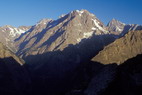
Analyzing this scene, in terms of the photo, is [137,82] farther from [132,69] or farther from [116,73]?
[116,73]

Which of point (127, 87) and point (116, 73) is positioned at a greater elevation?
point (116, 73)

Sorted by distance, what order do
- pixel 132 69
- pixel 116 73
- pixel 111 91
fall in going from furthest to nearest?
pixel 116 73 → pixel 111 91 → pixel 132 69

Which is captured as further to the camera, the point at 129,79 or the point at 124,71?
the point at 124,71

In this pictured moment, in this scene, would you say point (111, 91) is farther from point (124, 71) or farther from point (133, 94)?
point (133, 94)

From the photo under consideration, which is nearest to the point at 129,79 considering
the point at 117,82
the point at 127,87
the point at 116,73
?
the point at 127,87

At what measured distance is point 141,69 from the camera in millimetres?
160875

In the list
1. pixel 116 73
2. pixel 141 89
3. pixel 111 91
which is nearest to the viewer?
pixel 141 89

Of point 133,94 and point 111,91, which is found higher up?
point 111,91

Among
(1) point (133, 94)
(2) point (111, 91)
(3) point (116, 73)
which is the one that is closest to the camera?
(1) point (133, 94)

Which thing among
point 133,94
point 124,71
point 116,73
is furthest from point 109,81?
point 133,94

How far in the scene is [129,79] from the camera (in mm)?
169500

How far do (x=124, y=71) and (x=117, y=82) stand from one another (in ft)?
29.0

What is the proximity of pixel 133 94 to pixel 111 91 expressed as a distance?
25.6 m

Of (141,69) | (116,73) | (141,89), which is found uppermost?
(116,73)
